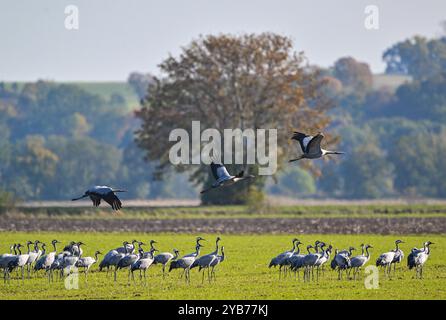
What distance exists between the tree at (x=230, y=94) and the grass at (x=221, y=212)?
3719 millimetres

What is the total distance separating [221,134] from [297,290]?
4813 cm

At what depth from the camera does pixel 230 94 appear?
76.9 m

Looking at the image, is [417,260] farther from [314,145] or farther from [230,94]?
[230,94]


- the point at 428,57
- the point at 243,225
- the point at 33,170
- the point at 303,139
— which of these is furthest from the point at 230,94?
the point at 428,57

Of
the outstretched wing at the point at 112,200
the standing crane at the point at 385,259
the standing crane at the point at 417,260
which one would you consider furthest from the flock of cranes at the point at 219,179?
the standing crane at the point at 417,260

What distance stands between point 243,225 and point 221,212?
1280cm

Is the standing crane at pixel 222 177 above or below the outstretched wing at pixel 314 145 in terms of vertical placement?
below

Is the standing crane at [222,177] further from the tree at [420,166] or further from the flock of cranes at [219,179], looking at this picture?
the tree at [420,166]

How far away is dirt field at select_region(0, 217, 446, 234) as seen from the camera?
52844 millimetres

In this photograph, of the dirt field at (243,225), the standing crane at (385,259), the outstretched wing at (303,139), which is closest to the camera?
the standing crane at (385,259)

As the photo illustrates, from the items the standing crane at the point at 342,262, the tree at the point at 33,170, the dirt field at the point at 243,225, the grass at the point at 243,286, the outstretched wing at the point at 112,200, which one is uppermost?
the tree at the point at 33,170

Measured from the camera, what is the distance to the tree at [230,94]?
249 feet

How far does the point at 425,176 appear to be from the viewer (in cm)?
11644
